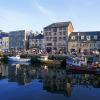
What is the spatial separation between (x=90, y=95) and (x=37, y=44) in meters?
97.2

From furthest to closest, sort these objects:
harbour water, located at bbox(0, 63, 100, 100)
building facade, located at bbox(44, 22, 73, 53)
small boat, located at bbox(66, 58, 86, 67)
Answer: building facade, located at bbox(44, 22, 73, 53) → small boat, located at bbox(66, 58, 86, 67) → harbour water, located at bbox(0, 63, 100, 100)

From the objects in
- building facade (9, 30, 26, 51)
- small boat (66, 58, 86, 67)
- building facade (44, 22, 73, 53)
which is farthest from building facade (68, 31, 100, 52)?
small boat (66, 58, 86, 67)

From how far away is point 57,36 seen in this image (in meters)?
122

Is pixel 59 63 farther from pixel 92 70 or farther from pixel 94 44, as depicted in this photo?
pixel 94 44

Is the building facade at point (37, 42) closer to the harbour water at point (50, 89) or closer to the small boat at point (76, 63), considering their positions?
the small boat at point (76, 63)

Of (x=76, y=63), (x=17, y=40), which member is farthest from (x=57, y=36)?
(x=76, y=63)

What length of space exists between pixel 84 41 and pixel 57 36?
44.9 feet

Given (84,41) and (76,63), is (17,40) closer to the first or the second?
(84,41)

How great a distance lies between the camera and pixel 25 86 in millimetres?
40969

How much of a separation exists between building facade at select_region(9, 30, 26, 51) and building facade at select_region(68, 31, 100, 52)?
1198 inches

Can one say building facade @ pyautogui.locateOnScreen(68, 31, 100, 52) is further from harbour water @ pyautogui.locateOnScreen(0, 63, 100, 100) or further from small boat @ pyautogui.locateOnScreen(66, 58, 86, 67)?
harbour water @ pyautogui.locateOnScreen(0, 63, 100, 100)

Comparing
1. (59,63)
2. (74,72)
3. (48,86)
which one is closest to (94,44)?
(59,63)

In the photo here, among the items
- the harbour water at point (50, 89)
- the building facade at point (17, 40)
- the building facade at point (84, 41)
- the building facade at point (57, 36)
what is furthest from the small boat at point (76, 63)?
the building facade at point (17, 40)

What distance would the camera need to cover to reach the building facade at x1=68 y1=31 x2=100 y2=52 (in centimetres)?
11375
